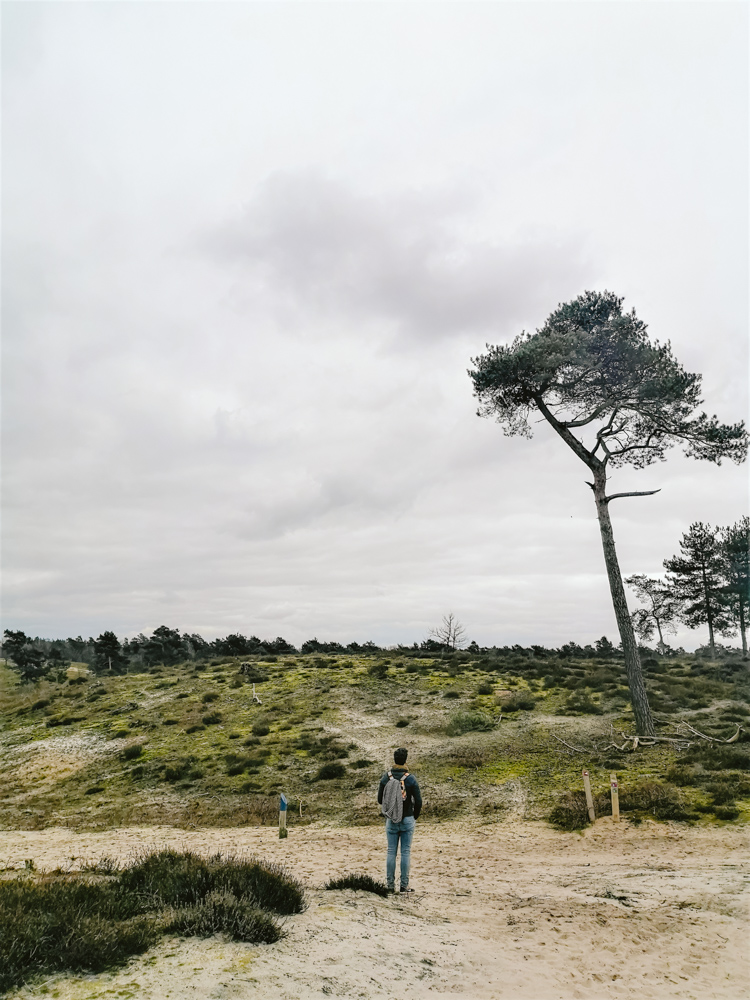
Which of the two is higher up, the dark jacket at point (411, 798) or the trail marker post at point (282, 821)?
the dark jacket at point (411, 798)

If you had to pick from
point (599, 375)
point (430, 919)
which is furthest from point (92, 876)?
point (599, 375)

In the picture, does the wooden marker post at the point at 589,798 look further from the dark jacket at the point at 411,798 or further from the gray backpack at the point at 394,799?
the gray backpack at the point at 394,799

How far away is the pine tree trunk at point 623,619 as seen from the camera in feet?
57.6

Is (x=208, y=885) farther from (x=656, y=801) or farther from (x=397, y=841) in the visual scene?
(x=656, y=801)

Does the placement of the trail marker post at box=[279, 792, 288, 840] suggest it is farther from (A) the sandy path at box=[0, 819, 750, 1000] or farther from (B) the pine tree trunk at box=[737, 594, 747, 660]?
(B) the pine tree trunk at box=[737, 594, 747, 660]

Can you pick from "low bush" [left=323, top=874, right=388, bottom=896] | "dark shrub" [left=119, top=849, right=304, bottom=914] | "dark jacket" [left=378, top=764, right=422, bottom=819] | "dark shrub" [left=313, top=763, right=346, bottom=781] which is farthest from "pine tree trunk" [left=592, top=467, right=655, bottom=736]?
"dark shrub" [left=119, top=849, right=304, bottom=914]

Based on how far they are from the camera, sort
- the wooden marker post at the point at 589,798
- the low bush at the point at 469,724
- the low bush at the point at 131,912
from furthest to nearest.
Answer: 1. the low bush at the point at 469,724
2. the wooden marker post at the point at 589,798
3. the low bush at the point at 131,912

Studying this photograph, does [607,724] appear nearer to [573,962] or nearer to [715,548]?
[573,962]

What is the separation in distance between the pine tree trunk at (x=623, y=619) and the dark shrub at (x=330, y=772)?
959 centimetres

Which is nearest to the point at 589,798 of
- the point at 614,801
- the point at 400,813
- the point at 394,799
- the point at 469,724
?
the point at 614,801

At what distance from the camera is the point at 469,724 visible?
2245 cm

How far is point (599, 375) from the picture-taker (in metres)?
19.4

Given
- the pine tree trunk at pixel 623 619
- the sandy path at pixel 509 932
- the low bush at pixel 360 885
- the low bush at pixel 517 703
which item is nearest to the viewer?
the sandy path at pixel 509 932

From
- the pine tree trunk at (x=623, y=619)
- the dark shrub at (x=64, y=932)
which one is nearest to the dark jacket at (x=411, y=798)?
the dark shrub at (x=64, y=932)
